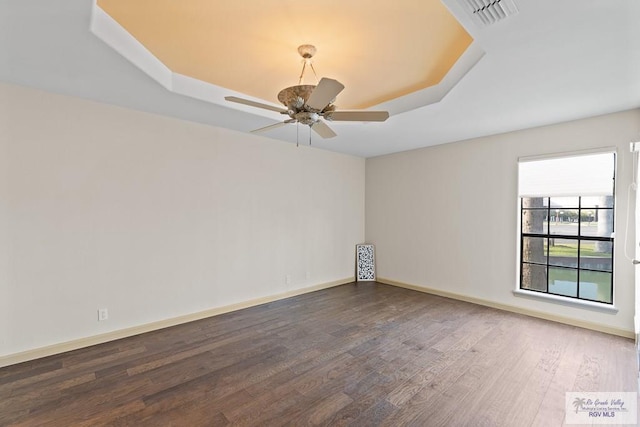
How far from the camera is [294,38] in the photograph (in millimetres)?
2232

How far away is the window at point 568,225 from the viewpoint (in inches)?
139

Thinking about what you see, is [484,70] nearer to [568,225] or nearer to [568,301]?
[568,225]

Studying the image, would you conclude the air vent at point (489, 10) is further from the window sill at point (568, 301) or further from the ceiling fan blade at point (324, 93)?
the window sill at point (568, 301)

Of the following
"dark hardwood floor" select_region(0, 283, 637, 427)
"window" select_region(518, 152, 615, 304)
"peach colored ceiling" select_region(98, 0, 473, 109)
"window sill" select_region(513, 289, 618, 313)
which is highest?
"peach colored ceiling" select_region(98, 0, 473, 109)

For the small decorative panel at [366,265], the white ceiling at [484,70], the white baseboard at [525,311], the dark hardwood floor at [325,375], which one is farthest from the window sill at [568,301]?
the small decorative panel at [366,265]

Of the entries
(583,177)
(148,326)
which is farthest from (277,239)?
(583,177)

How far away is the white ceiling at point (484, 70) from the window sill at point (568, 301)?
224cm

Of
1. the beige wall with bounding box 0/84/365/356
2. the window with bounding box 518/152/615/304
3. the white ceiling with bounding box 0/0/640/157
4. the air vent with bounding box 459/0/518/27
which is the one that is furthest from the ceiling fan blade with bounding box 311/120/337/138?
the window with bounding box 518/152/615/304

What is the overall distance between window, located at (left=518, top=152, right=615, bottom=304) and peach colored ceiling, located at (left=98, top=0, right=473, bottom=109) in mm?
2347

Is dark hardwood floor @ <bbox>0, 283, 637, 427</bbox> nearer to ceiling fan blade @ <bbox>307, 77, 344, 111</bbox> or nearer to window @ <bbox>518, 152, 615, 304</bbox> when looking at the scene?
window @ <bbox>518, 152, 615, 304</bbox>

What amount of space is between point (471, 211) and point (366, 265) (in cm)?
226

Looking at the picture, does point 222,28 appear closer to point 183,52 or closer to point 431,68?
point 183,52

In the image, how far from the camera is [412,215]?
5.31m

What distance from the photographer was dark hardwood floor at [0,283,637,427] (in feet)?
6.69
